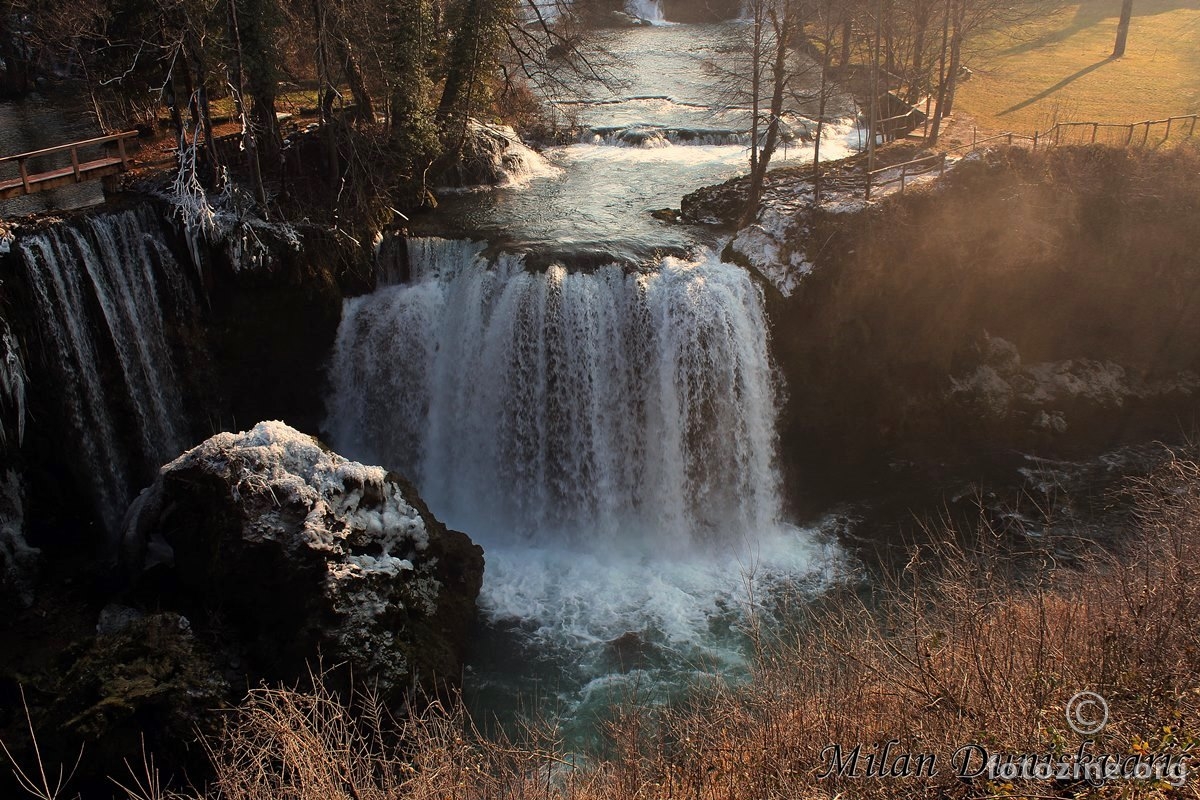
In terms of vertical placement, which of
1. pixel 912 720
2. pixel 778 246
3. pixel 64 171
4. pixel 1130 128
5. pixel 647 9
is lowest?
pixel 912 720

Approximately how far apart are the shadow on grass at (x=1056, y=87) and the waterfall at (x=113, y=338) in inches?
987

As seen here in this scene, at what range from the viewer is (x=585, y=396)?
17.0 meters

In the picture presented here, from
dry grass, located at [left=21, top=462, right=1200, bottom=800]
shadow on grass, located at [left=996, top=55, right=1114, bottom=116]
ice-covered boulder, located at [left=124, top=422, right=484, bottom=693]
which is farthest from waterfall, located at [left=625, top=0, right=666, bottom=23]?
dry grass, located at [left=21, top=462, right=1200, bottom=800]

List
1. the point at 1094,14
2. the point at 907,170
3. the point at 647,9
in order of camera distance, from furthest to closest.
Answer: the point at 647,9 < the point at 1094,14 < the point at 907,170

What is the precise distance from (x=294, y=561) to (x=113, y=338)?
6.25m

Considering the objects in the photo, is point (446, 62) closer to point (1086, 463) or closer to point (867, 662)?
point (1086, 463)

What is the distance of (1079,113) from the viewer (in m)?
26.7

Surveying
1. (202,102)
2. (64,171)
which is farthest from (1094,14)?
(64,171)

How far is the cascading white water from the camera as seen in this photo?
663 inches

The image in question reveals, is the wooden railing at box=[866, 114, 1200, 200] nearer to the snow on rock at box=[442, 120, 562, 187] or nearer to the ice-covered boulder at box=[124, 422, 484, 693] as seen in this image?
the snow on rock at box=[442, 120, 562, 187]

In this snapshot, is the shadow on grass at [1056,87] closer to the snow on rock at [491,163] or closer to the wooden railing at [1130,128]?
the wooden railing at [1130,128]

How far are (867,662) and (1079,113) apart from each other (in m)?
24.5

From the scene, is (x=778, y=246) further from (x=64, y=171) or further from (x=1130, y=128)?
(x=64, y=171)

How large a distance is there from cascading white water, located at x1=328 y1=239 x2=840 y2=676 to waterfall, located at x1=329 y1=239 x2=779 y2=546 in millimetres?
28
